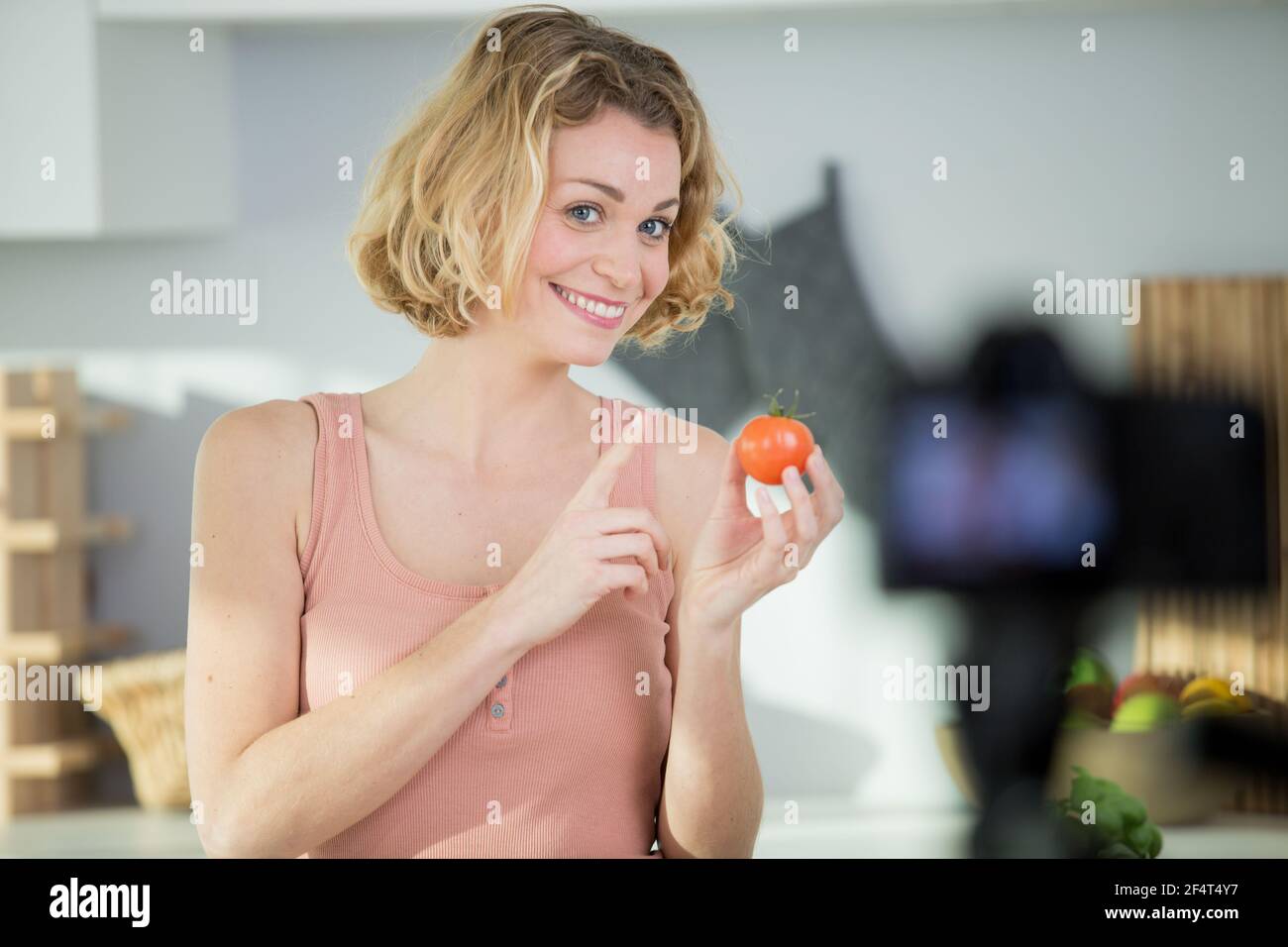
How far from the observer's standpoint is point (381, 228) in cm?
120

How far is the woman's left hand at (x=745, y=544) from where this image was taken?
3.24 ft

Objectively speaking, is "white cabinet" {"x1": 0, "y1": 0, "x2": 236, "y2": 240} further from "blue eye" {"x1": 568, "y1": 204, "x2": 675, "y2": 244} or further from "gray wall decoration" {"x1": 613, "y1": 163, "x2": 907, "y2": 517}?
"blue eye" {"x1": 568, "y1": 204, "x2": 675, "y2": 244}

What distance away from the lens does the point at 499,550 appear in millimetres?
1139

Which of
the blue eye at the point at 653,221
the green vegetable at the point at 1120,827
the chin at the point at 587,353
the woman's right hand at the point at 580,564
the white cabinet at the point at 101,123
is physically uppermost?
the white cabinet at the point at 101,123

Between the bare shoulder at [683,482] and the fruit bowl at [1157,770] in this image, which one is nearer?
the bare shoulder at [683,482]

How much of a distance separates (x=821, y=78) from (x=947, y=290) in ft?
1.96

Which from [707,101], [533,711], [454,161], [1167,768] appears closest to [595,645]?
[533,711]

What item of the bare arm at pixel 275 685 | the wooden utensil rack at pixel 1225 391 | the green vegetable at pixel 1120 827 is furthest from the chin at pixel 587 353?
the wooden utensil rack at pixel 1225 391

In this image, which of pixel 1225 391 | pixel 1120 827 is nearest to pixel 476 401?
pixel 1120 827

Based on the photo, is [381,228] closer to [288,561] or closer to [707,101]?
[288,561]

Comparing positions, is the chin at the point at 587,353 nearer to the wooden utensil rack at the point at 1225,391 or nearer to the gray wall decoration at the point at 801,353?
the gray wall decoration at the point at 801,353

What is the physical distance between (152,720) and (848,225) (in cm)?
196

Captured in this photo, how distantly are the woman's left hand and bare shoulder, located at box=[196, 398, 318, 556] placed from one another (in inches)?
12.9

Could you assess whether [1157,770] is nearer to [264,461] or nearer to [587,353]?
[587,353]
